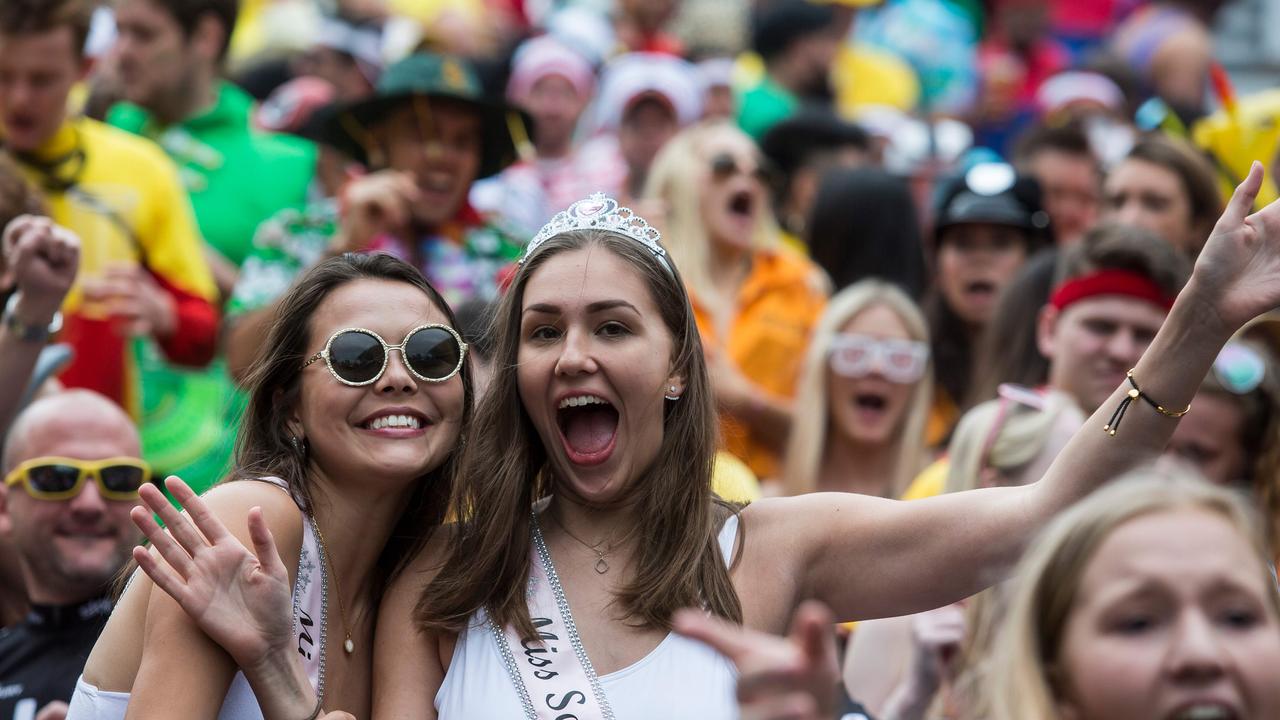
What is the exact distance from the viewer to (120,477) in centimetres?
496

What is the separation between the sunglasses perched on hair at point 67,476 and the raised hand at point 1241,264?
3.03 metres

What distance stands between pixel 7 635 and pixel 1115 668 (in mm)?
3392

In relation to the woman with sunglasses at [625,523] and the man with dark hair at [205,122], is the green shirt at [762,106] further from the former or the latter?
the woman with sunglasses at [625,523]

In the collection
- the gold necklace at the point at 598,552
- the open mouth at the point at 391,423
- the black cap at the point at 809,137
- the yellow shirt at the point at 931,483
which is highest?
the black cap at the point at 809,137

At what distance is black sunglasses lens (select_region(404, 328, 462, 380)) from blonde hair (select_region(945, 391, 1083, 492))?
193 cm

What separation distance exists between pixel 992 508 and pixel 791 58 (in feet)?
23.2

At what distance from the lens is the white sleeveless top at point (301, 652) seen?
365 centimetres

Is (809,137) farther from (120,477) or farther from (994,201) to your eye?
(120,477)

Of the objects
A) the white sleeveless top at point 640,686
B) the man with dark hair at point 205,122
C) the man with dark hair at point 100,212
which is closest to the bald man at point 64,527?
the man with dark hair at point 100,212

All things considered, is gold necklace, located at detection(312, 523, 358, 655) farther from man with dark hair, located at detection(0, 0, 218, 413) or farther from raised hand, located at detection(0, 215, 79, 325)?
man with dark hair, located at detection(0, 0, 218, 413)

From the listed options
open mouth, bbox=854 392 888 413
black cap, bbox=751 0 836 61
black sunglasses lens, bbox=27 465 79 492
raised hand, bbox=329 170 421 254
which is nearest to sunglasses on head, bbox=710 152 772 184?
open mouth, bbox=854 392 888 413

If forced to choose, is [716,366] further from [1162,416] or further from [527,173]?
[1162,416]

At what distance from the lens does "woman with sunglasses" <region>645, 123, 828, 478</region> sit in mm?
7016

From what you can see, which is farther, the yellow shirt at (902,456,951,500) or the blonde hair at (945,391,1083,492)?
the yellow shirt at (902,456,951,500)
